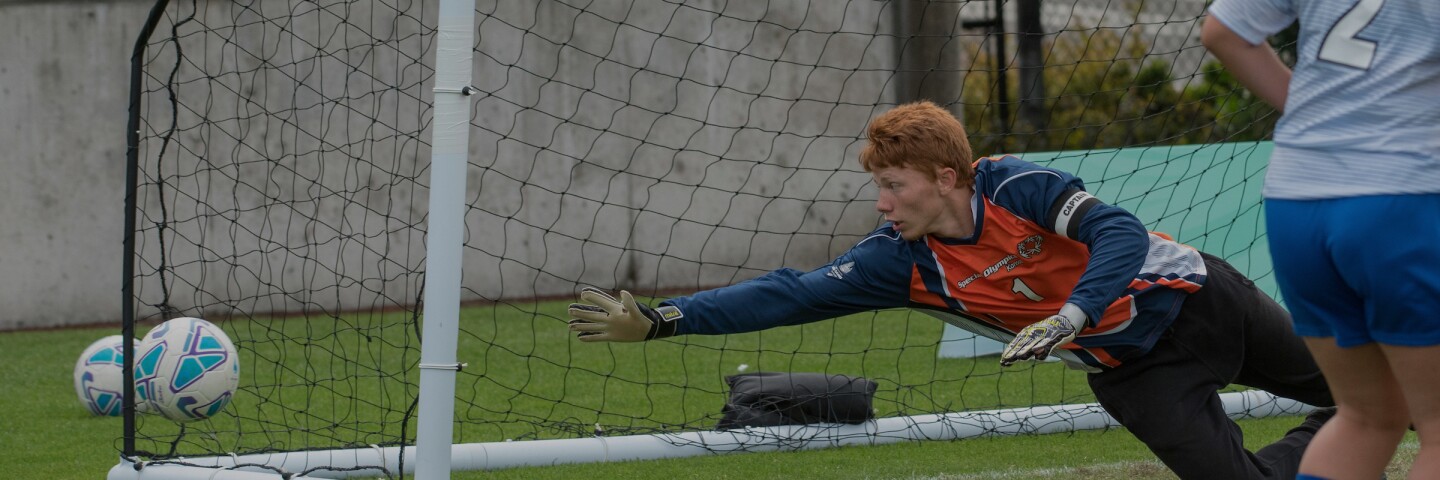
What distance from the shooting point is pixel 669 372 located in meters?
6.43

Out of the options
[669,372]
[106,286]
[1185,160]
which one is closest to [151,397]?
[669,372]

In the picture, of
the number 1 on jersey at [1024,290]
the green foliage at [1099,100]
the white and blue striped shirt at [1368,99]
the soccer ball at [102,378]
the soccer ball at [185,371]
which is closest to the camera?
the white and blue striped shirt at [1368,99]

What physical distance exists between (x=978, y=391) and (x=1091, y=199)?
2.81m

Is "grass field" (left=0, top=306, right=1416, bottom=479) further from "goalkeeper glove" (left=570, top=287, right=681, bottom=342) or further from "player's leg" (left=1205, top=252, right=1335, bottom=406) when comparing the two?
"goalkeeper glove" (left=570, top=287, right=681, bottom=342)

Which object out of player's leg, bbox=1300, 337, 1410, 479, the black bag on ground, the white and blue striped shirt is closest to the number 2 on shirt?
the white and blue striped shirt

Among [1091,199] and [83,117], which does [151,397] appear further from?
[83,117]

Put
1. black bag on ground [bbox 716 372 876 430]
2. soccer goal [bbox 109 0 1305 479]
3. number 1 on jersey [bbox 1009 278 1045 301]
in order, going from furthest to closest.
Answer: soccer goal [bbox 109 0 1305 479] → black bag on ground [bbox 716 372 876 430] → number 1 on jersey [bbox 1009 278 1045 301]

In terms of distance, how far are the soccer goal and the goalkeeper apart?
267 centimetres

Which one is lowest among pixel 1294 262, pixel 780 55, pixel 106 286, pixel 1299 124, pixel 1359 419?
pixel 106 286

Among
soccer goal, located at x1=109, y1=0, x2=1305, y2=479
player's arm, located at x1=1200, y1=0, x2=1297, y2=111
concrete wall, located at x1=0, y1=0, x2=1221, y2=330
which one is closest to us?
player's arm, located at x1=1200, y1=0, x2=1297, y2=111

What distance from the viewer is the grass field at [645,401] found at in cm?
440

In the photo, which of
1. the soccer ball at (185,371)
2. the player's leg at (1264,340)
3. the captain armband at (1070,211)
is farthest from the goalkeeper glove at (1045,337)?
the soccer ball at (185,371)

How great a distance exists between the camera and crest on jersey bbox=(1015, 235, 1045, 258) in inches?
126

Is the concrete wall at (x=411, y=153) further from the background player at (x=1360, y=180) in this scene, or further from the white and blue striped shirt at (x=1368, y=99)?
the white and blue striped shirt at (x=1368, y=99)
